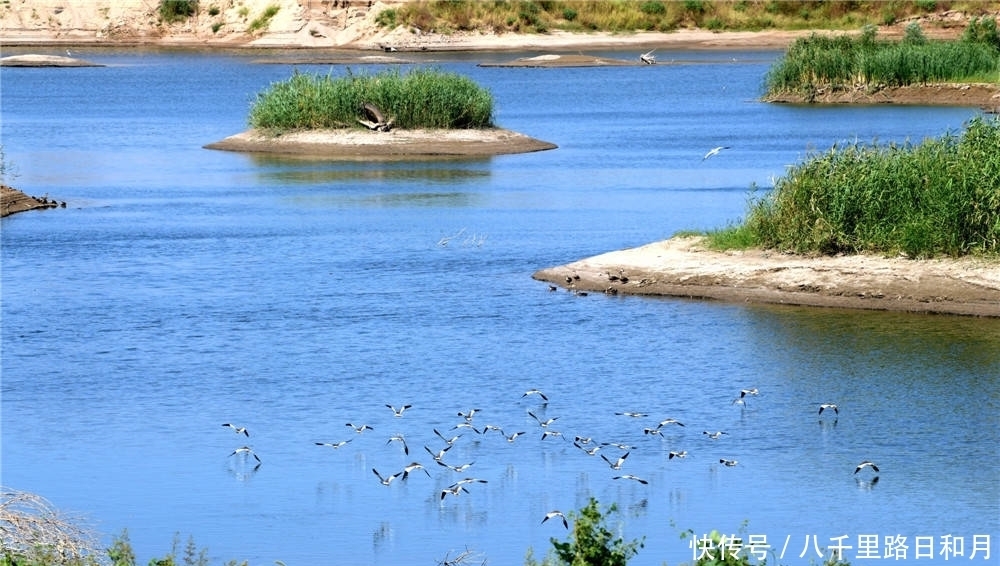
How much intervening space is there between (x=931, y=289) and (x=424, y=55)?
88.4 m

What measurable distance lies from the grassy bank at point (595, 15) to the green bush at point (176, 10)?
19.4 meters

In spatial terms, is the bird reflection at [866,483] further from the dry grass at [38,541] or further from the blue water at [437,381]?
the dry grass at [38,541]

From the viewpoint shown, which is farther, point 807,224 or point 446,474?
point 807,224

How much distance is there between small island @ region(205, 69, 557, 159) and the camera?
55.9m

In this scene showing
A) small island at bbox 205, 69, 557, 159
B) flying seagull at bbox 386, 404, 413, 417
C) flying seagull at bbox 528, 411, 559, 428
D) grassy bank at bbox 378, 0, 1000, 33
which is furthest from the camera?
grassy bank at bbox 378, 0, 1000, 33

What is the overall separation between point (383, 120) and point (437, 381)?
3475 centimetres

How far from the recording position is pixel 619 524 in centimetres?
1560

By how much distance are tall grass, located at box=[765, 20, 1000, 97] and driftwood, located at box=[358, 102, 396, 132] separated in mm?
23767

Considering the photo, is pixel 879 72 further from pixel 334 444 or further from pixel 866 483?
pixel 866 483

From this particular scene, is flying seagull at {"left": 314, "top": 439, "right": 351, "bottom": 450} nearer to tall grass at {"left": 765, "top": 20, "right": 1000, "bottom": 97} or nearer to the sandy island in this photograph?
the sandy island

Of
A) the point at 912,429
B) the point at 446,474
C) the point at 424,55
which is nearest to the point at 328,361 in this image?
the point at 446,474

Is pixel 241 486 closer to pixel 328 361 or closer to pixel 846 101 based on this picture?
pixel 328 361

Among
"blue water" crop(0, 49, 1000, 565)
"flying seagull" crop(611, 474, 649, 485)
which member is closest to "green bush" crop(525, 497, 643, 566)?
"blue water" crop(0, 49, 1000, 565)

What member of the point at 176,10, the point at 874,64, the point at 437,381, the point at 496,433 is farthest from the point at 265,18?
the point at 496,433
